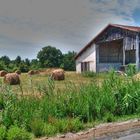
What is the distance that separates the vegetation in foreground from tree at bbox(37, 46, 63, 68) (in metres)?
74.8

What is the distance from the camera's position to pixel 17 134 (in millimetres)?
Result: 8148

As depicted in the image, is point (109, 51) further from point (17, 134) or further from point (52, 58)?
point (52, 58)

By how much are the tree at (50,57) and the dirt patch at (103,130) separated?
76.3 m

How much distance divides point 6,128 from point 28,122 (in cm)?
68

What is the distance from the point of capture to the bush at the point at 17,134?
8094mm

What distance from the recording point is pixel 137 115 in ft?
36.6

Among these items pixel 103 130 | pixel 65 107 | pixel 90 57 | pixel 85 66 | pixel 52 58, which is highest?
pixel 52 58

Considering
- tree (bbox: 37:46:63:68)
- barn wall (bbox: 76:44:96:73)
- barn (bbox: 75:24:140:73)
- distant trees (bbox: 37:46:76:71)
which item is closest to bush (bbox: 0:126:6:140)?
barn (bbox: 75:24:140:73)

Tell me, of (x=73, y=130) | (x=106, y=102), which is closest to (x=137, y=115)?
(x=106, y=102)

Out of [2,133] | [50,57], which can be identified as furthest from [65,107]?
[50,57]

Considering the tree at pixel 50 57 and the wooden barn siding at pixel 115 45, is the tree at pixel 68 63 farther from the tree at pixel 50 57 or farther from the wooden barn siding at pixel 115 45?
the wooden barn siding at pixel 115 45

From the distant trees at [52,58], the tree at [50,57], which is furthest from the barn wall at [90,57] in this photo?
the tree at [50,57]

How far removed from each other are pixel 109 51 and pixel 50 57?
143ft

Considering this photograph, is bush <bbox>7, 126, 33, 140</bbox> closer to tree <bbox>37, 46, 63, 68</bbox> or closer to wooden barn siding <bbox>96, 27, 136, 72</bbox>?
wooden barn siding <bbox>96, 27, 136, 72</bbox>
